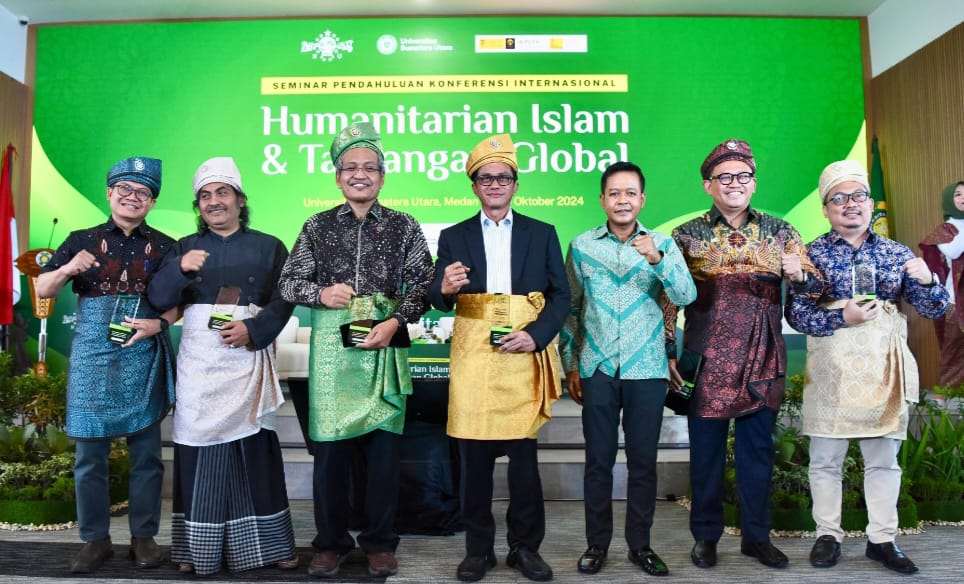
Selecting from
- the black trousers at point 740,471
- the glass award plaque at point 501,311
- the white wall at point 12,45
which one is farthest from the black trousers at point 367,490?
the white wall at point 12,45

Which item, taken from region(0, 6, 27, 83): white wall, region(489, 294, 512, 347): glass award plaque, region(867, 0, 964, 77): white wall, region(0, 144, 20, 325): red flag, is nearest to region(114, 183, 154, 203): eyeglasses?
region(489, 294, 512, 347): glass award plaque

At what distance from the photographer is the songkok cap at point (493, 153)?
2.57m

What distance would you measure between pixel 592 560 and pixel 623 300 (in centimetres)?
99

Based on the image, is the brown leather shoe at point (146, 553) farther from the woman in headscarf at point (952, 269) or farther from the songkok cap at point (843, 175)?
the woman in headscarf at point (952, 269)

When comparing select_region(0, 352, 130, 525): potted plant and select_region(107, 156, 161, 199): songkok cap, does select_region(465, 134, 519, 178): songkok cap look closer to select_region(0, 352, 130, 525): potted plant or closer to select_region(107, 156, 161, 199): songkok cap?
select_region(107, 156, 161, 199): songkok cap

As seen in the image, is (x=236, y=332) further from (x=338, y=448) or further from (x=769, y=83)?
(x=769, y=83)

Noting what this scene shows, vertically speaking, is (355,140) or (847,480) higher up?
(355,140)

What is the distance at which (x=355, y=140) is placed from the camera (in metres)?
2.63

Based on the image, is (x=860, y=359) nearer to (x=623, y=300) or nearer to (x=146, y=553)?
(x=623, y=300)

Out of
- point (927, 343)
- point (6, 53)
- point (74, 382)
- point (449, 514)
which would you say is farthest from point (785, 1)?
point (6, 53)

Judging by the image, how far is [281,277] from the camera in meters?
2.62

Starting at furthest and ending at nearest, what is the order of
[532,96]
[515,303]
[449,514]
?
[532,96] < [449,514] < [515,303]

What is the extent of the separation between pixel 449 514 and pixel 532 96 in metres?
4.22

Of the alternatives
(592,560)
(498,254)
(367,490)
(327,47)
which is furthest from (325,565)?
(327,47)
